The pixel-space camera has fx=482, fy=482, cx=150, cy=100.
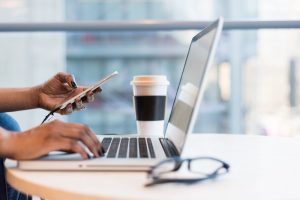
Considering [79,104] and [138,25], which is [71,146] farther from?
[138,25]

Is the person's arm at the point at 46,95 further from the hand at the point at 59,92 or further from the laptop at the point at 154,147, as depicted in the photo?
the laptop at the point at 154,147

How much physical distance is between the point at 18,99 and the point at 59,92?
0.13 metres

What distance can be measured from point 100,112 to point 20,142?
2.26 metres

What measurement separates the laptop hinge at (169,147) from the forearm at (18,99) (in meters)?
0.45

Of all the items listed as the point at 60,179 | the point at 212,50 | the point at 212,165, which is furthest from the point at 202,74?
the point at 60,179

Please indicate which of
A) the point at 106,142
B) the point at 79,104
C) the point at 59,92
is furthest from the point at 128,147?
the point at 59,92

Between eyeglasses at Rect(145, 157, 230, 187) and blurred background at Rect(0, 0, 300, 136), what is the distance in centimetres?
195

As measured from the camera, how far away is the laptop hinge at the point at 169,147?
0.89 m

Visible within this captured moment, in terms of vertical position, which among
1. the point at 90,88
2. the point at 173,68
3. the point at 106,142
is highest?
the point at 90,88

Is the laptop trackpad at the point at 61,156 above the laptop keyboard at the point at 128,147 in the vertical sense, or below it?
above

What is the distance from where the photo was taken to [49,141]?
82 centimetres

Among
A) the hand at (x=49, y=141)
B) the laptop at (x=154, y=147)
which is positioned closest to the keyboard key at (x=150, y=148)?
the laptop at (x=154, y=147)

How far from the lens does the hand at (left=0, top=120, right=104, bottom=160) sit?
0.82m

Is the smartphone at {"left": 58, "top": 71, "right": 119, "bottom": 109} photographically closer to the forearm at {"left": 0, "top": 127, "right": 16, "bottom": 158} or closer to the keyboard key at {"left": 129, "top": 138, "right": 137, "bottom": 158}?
the keyboard key at {"left": 129, "top": 138, "right": 137, "bottom": 158}
